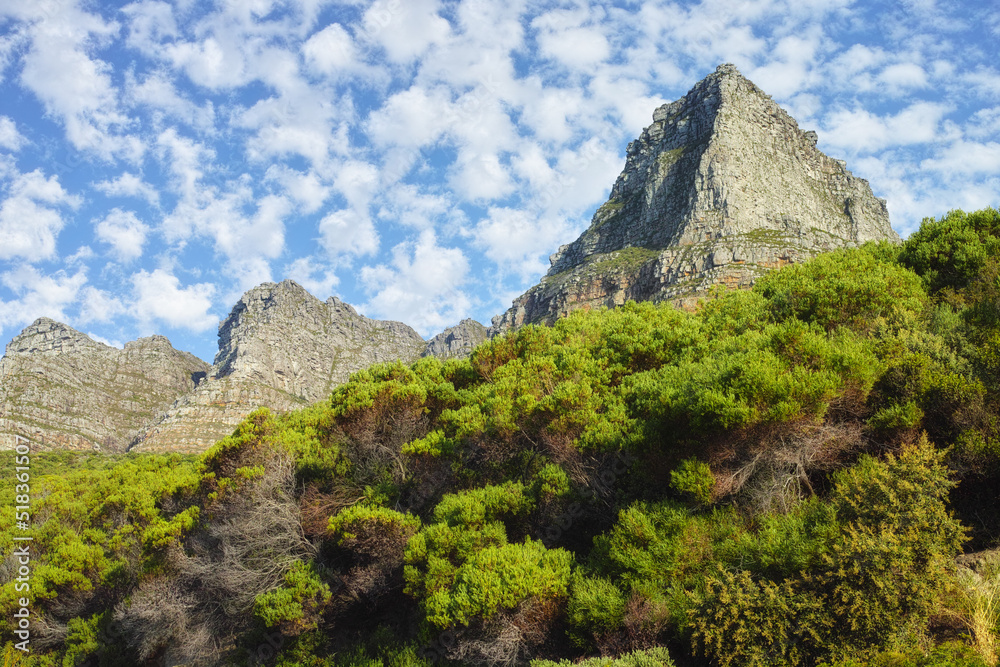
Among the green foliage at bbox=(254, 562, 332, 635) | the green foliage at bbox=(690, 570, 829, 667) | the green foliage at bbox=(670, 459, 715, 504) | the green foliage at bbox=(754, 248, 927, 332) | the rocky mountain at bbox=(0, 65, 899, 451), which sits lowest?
the green foliage at bbox=(690, 570, 829, 667)

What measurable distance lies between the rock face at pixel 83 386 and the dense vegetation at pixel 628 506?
88.8m

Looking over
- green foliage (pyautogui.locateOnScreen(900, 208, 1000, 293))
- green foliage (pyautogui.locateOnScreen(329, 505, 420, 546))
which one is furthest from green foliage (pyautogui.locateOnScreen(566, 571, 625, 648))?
green foliage (pyautogui.locateOnScreen(900, 208, 1000, 293))

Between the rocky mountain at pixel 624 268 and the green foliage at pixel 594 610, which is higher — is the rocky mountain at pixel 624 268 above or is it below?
above

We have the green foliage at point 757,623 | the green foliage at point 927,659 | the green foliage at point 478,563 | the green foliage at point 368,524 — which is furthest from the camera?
the green foliage at point 368,524

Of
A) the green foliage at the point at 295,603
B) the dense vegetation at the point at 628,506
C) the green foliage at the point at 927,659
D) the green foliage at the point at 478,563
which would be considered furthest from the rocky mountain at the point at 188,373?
the green foliage at the point at 927,659

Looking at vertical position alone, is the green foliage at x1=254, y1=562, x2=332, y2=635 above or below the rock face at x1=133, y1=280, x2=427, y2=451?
below

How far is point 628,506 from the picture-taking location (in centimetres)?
1007

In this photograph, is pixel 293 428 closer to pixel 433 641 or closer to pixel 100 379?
pixel 433 641

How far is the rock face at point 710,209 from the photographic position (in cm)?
8119

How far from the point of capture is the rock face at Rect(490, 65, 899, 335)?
8119cm

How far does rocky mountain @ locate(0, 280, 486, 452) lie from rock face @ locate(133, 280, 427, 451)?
12.3 inches

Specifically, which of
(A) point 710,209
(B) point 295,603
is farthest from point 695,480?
(A) point 710,209

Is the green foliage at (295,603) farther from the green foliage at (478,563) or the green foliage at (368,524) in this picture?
the green foliage at (478,563)
